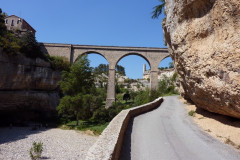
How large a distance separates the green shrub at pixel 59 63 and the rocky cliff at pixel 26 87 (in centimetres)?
76

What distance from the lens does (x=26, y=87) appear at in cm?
2064

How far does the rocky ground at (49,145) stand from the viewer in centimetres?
982

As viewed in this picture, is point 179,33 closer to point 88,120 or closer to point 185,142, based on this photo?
point 185,142

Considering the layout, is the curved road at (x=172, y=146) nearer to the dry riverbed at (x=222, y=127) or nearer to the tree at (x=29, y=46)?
the dry riverbed at (x=222, y=127)

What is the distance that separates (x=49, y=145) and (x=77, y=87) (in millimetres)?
7029

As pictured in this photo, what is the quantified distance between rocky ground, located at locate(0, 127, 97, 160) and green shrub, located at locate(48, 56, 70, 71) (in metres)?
11.0

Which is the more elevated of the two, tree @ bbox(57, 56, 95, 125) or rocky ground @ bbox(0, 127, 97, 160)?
tree @ bbox(57, 56, 95, 125)

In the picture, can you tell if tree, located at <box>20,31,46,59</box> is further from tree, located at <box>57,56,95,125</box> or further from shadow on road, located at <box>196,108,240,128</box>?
shadow on road, located at <box>196,108,240,128</box>

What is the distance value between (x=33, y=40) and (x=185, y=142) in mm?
23355

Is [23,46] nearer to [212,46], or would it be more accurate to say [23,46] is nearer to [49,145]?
[49,145]

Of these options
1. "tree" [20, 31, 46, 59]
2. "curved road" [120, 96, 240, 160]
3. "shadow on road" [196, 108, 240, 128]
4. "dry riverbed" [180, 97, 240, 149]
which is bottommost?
"curved road" [120, 96, 240, 160]

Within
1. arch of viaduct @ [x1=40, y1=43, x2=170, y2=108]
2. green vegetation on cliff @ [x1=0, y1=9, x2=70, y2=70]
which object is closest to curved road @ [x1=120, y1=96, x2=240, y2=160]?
green vegetation on cliff @ [x1=0, y1=9, x2=70, y2=70]

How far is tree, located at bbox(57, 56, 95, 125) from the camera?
54.9ft

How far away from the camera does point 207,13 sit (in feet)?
19.2
